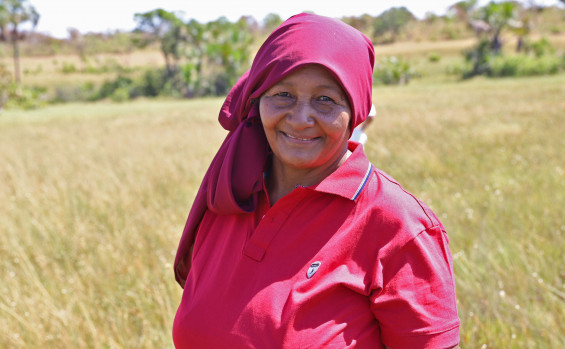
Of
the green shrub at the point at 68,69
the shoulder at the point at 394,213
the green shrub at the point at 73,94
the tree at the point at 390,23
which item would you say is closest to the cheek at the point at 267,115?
the shoulder at the point at 394,213

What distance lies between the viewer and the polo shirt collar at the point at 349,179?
1.38 metres

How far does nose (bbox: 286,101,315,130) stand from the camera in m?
1.46

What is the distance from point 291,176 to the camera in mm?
1609

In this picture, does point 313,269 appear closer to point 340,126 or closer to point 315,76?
point 340,126

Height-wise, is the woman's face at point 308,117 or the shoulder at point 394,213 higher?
the woman's face at point 308,117

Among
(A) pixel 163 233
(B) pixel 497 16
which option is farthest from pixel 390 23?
(A) pixel 163 233

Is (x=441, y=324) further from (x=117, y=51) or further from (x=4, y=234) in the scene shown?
(x=117, y=51)

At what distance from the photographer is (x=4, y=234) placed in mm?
4090

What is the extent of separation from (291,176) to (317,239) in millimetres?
291

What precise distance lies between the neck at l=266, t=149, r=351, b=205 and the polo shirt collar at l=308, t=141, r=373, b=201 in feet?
0.28

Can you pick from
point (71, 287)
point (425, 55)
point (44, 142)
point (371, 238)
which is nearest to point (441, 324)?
point (371, 238)

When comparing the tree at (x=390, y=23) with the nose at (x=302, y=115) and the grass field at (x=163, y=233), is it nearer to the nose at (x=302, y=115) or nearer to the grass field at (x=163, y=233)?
the grass field at (x=163, y=233)

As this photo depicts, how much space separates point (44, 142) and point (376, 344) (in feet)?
32.8

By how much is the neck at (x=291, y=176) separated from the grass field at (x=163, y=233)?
111 centimetres
